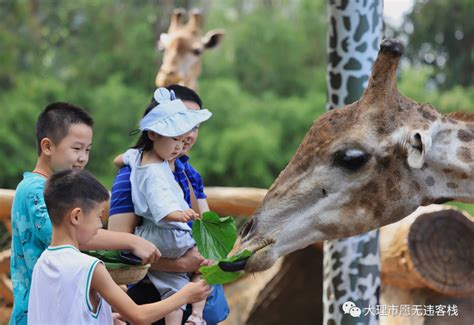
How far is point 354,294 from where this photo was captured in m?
5.24

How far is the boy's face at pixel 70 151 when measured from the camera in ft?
11.5

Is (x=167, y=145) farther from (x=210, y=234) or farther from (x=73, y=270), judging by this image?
(x=73, y=270)

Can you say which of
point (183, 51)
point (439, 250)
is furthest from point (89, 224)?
point (183, 51)

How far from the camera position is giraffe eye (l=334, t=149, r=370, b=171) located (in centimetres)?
353

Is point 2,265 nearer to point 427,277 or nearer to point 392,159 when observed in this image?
point 427,277

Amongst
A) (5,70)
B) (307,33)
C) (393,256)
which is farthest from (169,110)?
(307,33)

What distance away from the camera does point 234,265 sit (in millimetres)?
3371

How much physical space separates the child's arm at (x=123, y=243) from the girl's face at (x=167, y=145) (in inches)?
16.5

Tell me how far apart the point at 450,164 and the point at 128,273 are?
1.26 metres

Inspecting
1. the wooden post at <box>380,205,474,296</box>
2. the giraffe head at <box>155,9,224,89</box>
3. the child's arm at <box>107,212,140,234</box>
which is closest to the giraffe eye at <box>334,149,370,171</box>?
the child's arm at <box>107,212,140,234</box>

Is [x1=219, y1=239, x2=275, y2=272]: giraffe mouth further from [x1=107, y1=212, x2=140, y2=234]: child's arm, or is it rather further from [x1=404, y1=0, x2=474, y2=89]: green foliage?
[x1=404, y1=0, x2=474, y2=89]: green foliage

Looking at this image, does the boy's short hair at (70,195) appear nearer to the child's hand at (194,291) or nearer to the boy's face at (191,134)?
the child's hand at (194,291)

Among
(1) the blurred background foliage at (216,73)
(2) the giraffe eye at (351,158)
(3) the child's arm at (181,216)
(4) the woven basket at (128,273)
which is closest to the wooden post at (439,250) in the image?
(2) the giraffe eye at (351,158)

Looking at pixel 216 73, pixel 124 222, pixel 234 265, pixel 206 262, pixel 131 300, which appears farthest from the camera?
pixel 216 73
